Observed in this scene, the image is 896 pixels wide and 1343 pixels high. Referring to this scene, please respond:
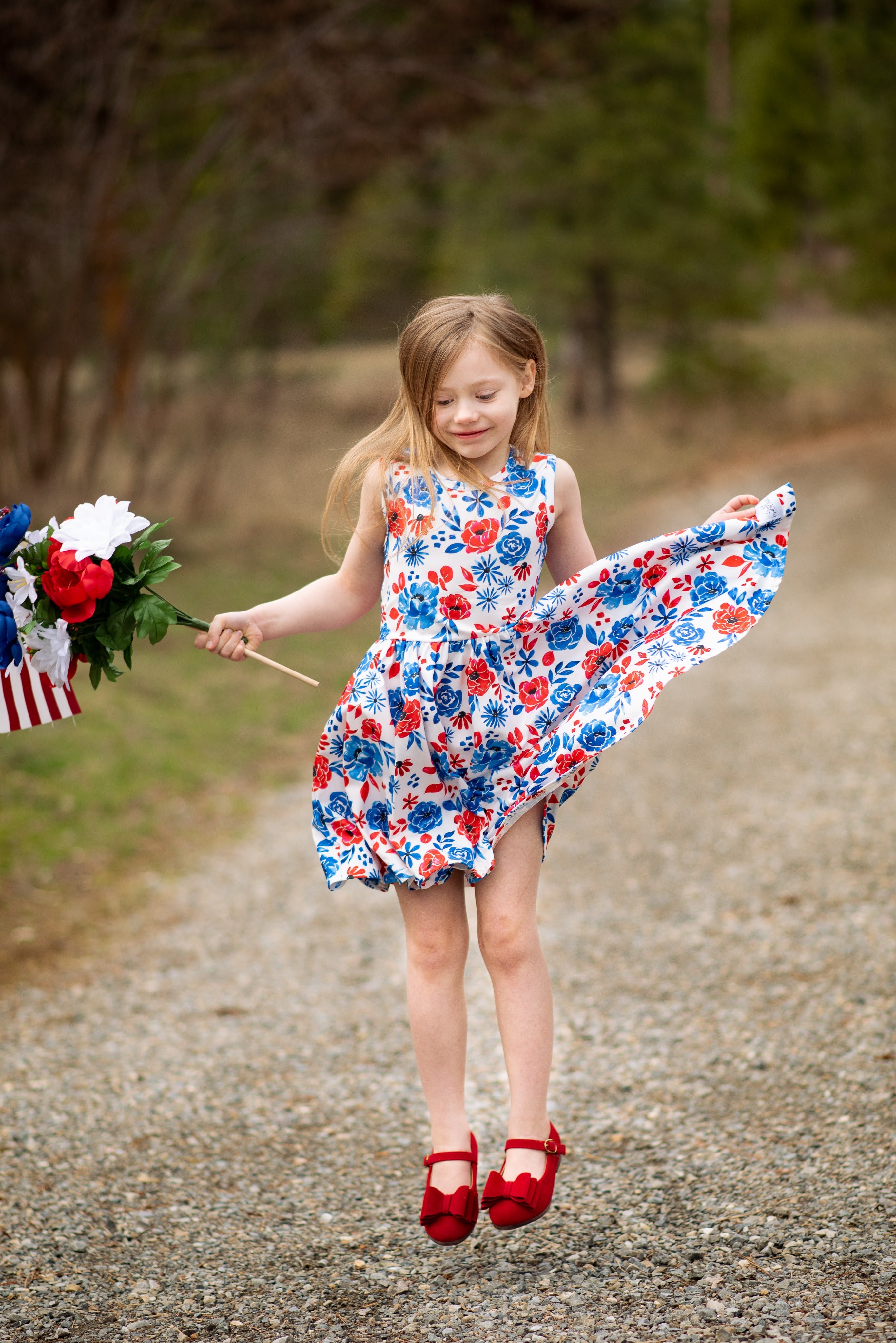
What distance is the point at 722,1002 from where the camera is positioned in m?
3.71

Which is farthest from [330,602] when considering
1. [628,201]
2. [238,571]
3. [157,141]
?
[628,201]

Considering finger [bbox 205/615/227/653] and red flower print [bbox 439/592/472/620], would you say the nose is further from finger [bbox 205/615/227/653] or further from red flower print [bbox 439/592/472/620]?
finger [bbox 205/615/227/653]

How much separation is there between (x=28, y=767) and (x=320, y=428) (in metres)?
12.2

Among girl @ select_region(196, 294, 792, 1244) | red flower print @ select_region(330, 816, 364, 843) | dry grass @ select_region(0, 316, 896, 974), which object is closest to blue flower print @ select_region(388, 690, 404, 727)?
girl @ select_region(196, 294, 792, 1244)

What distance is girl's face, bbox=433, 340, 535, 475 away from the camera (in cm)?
250

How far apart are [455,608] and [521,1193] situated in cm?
113

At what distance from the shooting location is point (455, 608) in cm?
248

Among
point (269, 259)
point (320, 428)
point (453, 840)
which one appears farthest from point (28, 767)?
point (320, 428)

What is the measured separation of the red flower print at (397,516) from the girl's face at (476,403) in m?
0.16

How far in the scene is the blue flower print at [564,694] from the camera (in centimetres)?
253

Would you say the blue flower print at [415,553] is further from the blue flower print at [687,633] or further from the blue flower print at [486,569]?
the blue flower print at [687,633]

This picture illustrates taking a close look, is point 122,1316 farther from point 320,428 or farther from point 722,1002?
point 320,428

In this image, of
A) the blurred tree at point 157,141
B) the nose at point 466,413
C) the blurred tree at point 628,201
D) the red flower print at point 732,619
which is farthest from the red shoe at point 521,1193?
the blurred tree at point 628,201

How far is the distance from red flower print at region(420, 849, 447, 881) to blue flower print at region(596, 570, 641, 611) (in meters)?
0.65
